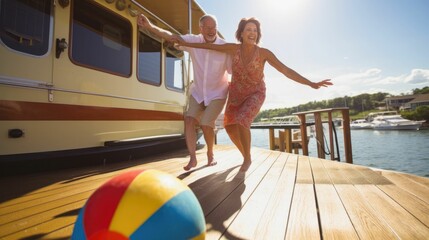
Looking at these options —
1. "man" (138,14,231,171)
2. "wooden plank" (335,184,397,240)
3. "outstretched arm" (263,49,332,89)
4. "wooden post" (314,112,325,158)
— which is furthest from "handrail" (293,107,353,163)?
"wooden plank" (335,184,397,240)

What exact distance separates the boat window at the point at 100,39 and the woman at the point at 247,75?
1.49 m

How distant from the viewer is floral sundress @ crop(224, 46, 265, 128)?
111 inches

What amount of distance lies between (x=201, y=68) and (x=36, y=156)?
2.27 metres

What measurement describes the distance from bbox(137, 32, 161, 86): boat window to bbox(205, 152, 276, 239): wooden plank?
118 inches

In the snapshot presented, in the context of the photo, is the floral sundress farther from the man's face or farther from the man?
the man's face

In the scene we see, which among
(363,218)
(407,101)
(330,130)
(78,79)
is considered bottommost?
(363,218)

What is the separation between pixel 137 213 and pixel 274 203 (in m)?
1.15

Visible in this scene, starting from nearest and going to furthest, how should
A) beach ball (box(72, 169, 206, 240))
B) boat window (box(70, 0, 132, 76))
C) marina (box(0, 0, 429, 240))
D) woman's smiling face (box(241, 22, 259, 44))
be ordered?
beach ball (box(72, 169, 206, 240)), marina (box(0, 0, 429, 240)), woman's smiling face (box(241, 22, 259, 44)), boat window (box(70, 0, 132, 76))

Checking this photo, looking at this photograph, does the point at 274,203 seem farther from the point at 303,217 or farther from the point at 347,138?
the point at 347,138

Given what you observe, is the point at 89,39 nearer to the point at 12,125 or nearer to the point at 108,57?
the point at 108,57

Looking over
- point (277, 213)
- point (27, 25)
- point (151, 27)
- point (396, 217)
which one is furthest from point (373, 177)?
point (27, 25)

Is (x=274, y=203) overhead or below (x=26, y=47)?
below

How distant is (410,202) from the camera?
1601mm

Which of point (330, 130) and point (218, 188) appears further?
point (330, 130)
